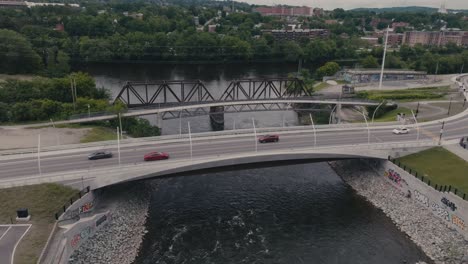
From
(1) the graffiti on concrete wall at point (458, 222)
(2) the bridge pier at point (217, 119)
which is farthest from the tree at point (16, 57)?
(1) the graffiti on concrete wall at point (458, 222)

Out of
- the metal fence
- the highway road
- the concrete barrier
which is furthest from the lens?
the highway road

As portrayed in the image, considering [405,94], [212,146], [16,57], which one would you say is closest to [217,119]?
[212,146]

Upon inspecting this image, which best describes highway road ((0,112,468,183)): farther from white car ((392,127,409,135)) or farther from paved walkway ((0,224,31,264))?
paved walkway ((0,224,31,264))

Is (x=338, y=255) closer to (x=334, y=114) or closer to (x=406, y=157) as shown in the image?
(x=406, y=157)

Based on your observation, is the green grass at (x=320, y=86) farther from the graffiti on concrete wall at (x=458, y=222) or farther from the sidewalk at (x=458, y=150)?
the graffiti on concrete wall at (x=458, y=222)

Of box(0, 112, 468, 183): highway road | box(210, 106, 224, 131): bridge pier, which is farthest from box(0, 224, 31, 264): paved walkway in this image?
box(210, 106, 224, 131): bridge pier

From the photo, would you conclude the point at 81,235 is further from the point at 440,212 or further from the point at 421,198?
the point at 440,212

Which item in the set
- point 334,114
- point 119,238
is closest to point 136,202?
point 119,238
